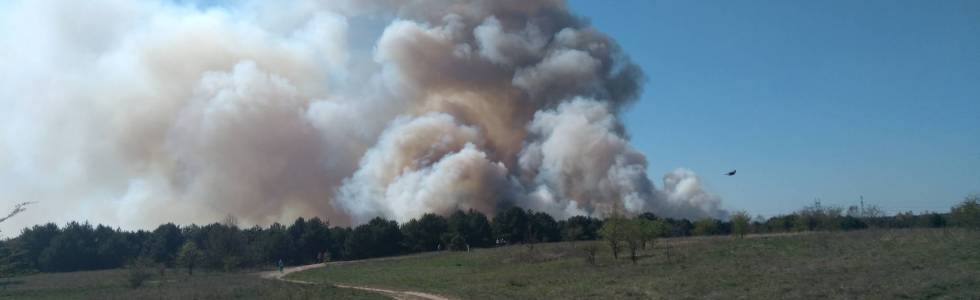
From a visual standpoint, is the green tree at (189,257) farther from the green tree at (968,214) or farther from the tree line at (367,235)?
the green tree at (968,214)

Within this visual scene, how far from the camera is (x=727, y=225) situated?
58562mm

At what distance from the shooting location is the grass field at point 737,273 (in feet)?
59.5

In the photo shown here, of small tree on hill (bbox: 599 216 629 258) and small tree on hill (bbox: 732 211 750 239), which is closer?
small tree on hill (bbox: 599 216 629 258)

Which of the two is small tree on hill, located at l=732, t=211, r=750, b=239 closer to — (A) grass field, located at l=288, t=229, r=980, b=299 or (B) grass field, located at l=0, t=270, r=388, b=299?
(A) grass field, located at l=288, t=229, r=980, b=299

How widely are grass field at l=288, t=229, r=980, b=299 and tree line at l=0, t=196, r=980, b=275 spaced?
51.2ft

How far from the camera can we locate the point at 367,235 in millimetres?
56156

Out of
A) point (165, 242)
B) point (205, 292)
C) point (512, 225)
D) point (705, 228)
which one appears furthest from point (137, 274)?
point (705, 228)

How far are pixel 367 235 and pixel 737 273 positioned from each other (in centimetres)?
3729

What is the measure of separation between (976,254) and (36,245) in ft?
217

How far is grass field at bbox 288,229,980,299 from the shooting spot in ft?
59.5

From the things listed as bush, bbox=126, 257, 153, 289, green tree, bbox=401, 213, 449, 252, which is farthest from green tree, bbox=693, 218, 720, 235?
bush, bbox=126, 257, 153, 289

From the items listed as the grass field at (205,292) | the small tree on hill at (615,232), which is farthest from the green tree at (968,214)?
the grass field at (205,292)

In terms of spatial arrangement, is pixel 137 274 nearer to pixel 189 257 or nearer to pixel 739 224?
pixel 189 257

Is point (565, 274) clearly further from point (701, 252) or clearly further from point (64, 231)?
point (64, 231)
